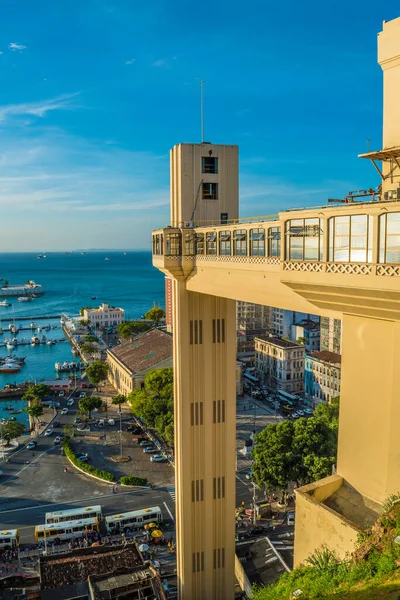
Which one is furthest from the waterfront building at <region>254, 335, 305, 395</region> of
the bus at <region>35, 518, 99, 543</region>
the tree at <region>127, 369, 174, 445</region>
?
the bus at <region>35, 518, 99, 543</region>

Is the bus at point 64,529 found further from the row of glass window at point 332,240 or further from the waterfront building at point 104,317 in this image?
the waterfront building at point 104,317

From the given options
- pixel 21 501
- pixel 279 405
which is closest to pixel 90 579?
pixel 21 501

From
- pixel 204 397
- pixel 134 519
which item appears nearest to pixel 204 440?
pixel 204 397

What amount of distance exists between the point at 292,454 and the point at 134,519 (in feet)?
39.7

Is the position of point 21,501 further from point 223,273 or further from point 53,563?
point 223,273

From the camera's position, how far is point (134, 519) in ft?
112

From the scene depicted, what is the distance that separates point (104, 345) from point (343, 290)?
95362 millimetres

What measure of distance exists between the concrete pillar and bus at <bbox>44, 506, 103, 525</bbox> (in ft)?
93.0

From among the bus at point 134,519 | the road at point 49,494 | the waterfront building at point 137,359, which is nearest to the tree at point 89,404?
the waterfront building at point 137,359

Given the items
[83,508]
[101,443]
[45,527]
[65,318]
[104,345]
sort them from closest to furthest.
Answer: [45,527], [83,508], [101,443], [104,345], [65,318]

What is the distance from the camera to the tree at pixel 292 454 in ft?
114

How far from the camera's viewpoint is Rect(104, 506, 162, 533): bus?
33750 mm

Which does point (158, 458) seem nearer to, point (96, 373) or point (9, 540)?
point (9, 540)

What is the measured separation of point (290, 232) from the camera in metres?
11.0
